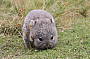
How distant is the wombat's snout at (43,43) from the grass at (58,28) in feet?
0.39

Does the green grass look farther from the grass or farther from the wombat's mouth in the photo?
the wombat's mouth

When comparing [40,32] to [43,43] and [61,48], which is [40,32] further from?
[61,48]

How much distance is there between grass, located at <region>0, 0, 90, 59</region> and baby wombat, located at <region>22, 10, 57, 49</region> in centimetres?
19

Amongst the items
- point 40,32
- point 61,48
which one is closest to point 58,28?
point 61,48

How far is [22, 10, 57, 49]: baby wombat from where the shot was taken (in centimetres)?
613

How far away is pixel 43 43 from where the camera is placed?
242 inches

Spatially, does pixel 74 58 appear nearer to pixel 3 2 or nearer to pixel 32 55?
pixel 32 55

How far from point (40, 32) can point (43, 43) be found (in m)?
0.22

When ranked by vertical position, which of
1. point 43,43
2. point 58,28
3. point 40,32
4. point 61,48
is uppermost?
point 40,32

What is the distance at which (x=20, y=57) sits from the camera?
6297 mm

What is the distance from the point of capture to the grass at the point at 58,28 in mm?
6395

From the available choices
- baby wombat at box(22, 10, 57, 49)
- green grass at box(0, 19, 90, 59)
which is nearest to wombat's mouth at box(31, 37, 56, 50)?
baby wombat at box(22, 10, 57, 49)

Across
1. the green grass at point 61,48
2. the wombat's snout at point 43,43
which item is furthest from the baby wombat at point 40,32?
the green grass at point 61,48

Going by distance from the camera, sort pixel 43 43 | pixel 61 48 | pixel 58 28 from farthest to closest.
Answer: pixel 58 28, pixel 61 48, pixel 43 43
